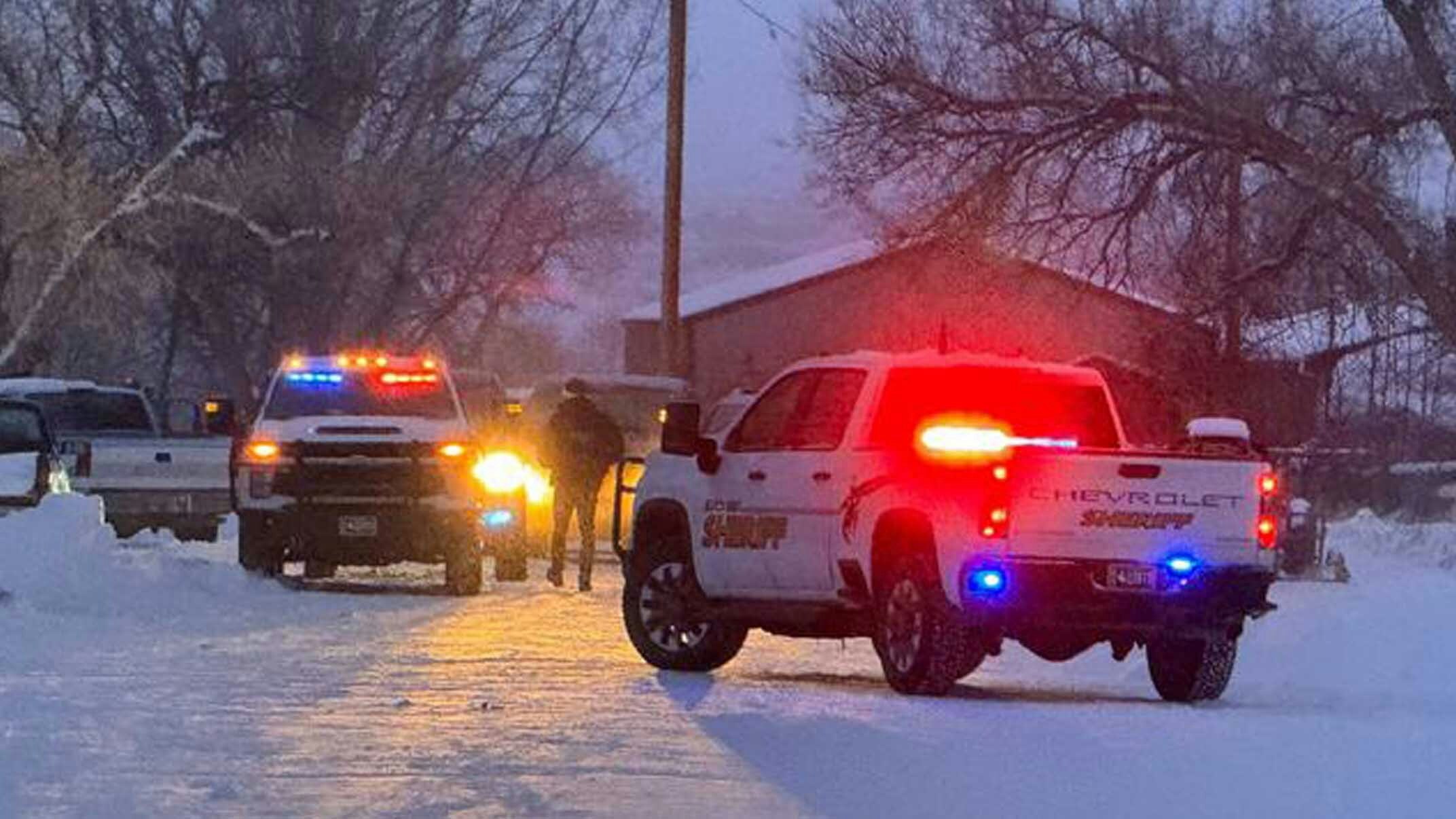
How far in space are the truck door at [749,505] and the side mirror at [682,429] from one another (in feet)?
0.64

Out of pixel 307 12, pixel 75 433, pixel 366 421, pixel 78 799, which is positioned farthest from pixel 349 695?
pixel 307 12

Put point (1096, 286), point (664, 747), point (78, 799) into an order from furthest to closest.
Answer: point (1096, 286) → point (664, 747) → point (78, 799)

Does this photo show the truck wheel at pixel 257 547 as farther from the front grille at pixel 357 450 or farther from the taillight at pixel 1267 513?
the taillight at pixel 1267 513

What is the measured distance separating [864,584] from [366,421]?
345 inches

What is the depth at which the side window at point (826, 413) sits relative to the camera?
1493 cm

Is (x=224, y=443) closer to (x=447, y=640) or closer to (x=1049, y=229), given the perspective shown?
(x=1049, y=229)

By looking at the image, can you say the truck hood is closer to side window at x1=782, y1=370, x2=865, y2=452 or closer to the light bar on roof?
the light bar on roof

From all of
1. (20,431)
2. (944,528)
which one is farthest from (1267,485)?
(20,431)

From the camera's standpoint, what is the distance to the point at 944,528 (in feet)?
44.5

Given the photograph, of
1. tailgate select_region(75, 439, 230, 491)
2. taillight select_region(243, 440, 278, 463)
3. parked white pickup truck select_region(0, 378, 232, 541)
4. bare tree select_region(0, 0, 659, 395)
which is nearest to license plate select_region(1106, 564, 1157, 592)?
taillight select_region(243, 440, 278, 463)

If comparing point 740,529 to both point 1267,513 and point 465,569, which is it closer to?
point 1267,513

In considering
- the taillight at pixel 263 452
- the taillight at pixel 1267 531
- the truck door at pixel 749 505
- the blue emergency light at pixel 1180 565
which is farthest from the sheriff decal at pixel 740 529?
the taillight at pixel 263 452

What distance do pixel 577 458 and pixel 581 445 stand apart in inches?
4.6

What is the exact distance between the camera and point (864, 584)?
47.4 ft
